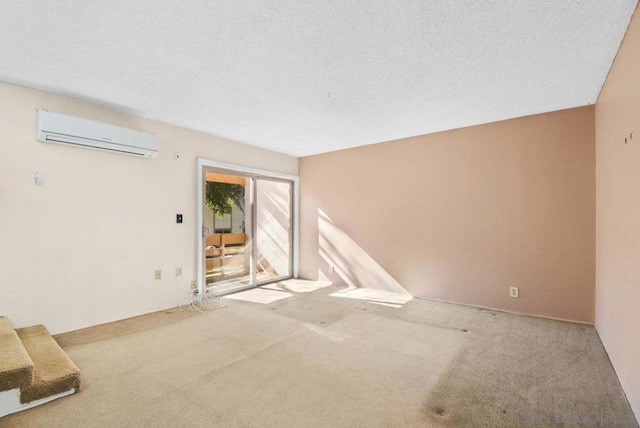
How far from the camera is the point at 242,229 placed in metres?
5.15

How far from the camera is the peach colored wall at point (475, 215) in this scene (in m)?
3.33

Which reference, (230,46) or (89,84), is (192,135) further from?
(230,46)

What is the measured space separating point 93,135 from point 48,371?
7.12ft

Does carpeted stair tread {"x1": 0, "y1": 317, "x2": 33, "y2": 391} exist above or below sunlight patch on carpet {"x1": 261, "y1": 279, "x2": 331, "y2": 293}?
above

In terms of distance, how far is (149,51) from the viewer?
2213mm

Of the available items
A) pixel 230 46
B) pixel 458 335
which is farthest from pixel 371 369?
pixel 230 46

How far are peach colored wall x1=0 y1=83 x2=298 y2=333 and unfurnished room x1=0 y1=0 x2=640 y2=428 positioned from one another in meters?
0.02

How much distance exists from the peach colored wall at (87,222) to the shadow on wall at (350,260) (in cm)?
222

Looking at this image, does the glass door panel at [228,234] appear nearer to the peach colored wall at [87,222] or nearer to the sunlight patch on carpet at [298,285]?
the sunlight patch on carpet at [298,285]

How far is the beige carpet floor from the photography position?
5.85 feet

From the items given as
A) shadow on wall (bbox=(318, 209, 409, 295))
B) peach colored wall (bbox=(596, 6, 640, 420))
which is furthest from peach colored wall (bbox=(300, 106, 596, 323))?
peach colored wall (bbox=(596, 6, 640, 420))

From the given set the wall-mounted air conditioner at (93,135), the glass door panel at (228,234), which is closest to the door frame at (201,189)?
the glass door panel at (228,234)

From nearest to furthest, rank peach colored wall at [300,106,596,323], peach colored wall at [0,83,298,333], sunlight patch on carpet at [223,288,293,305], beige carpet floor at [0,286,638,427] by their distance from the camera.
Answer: beige carpet floor at [0,286,638,427], peach colored wall at [0,83,298,333], peach colored wall at [300,106,596,323], sunlight patch on carpet at [223,288,293,305]

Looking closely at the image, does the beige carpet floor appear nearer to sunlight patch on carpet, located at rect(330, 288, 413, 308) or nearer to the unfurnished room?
the unfurnished room
